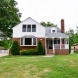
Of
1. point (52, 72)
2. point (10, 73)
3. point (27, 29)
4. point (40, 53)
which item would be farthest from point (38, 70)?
point (27, 29)

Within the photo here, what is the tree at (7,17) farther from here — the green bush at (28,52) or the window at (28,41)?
the green bush at (28,52)

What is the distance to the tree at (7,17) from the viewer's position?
39831 millimetres

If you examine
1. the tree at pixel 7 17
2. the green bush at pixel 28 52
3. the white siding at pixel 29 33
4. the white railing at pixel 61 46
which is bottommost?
the green bush at pixel 28 52

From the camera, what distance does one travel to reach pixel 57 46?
33094mm

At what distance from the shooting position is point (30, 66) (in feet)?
51.5

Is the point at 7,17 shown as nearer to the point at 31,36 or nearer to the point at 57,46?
the point at 31,36

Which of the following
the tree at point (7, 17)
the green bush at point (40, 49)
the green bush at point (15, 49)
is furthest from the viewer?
the tree at point (7, 17)

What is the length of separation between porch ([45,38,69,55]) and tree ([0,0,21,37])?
966 centimetres

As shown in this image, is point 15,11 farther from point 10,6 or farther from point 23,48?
point 23,48

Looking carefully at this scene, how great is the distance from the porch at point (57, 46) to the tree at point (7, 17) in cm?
966

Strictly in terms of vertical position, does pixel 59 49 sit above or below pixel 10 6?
below

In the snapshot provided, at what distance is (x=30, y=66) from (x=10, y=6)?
27721 millimetres

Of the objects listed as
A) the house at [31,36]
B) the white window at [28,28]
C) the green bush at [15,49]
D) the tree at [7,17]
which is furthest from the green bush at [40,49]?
the tree at [7,17]

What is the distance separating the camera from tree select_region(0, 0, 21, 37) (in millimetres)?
39831
